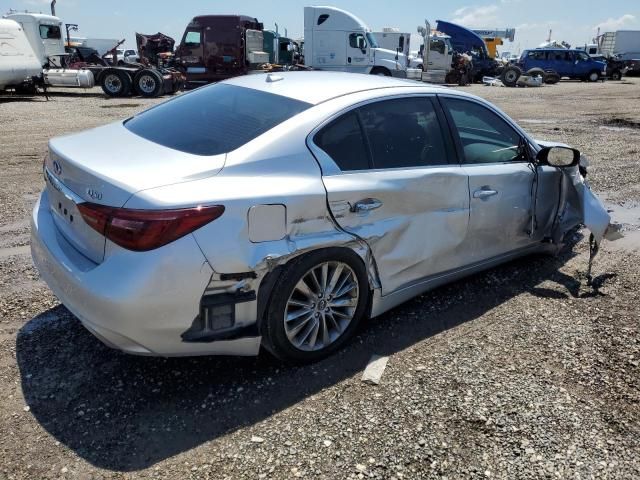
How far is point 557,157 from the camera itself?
4352mm

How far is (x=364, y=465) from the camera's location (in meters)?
2.48

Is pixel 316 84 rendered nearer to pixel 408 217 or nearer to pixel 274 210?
pixel 408 217

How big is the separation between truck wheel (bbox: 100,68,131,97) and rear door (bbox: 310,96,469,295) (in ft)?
60.8

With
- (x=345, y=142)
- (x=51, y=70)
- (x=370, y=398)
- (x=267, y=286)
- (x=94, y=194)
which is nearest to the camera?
(x=94, y=194)

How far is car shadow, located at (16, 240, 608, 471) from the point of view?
261 centimetres

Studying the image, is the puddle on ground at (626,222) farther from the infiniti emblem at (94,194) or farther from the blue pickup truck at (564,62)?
the blue pickup truck at (564,62)

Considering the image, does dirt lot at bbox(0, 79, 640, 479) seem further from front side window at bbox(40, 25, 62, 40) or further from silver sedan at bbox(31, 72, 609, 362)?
front side window at bbox(40, 25, 62, 40)

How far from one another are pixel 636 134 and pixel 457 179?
11.6m

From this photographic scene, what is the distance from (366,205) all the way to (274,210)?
632mm

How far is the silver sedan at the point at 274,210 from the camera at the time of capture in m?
2.57

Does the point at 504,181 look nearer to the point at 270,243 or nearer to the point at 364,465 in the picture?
the point at 270,243

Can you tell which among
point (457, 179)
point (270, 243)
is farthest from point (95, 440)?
point (457, 179)

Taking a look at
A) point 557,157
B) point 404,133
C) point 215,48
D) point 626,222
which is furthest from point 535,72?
point 404,133

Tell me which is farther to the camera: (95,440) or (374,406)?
(374,406)
